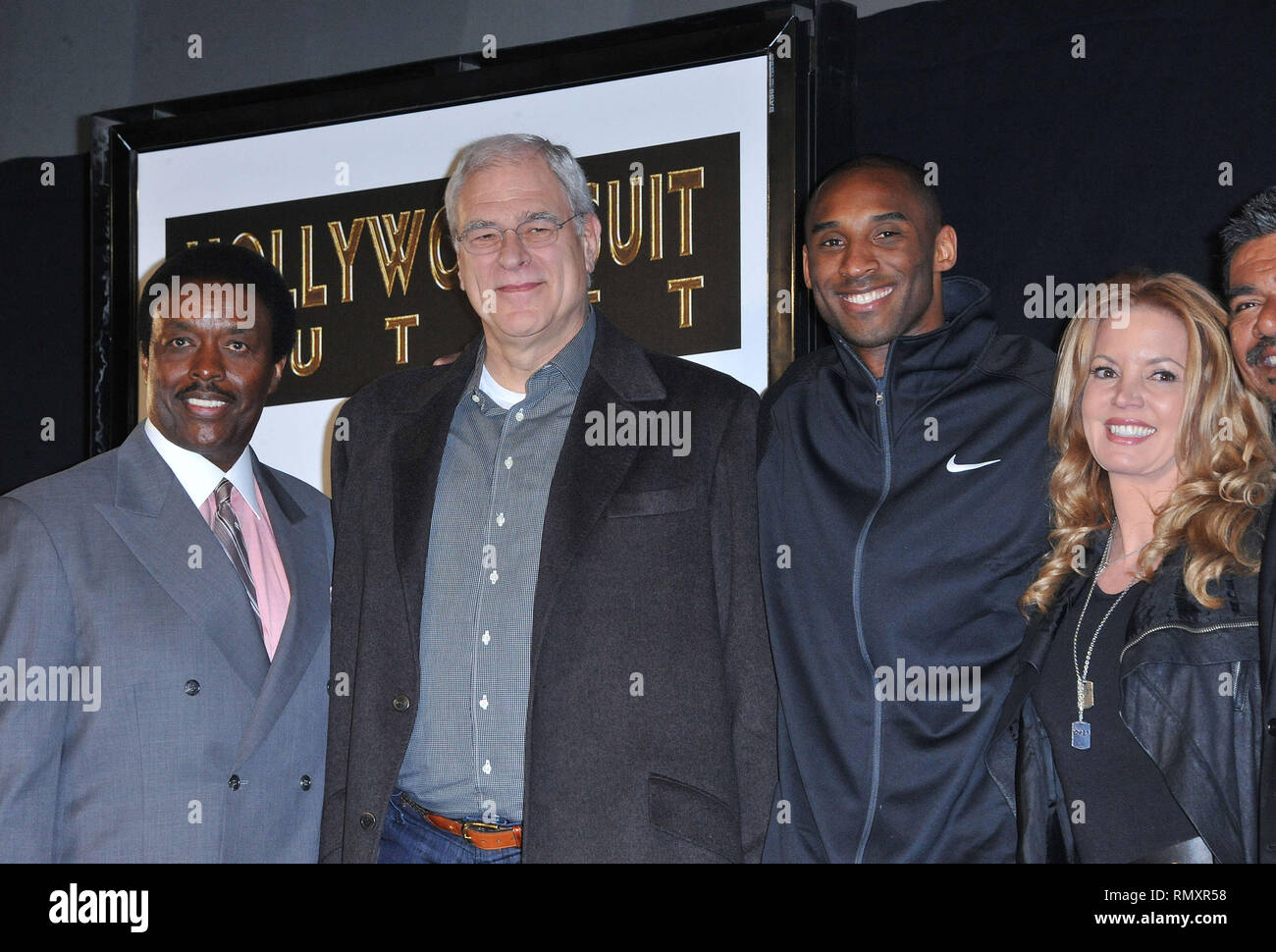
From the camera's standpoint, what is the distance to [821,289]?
2.64m

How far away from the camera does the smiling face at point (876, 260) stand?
2588 mm

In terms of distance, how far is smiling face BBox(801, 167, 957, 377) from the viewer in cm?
259

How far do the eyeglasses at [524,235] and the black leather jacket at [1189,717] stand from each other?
1.15 meters

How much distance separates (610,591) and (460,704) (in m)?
0.33

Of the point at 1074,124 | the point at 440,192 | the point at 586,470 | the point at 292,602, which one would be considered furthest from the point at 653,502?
the point at 440,192

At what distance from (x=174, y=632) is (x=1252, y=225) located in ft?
6.51

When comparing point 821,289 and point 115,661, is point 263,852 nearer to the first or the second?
point 115,661

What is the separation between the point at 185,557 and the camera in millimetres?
2637

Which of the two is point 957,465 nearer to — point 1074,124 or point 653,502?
point 653,502

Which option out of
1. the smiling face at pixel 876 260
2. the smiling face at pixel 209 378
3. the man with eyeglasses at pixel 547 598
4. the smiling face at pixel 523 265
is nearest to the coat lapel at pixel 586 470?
the man with eyeglasses at pixel 547 598

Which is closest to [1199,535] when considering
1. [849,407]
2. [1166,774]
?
[1166,774]

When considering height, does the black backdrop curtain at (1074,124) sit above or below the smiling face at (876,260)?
above

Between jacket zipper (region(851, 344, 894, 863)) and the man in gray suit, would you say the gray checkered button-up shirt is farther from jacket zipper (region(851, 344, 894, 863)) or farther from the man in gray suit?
jacket zipper (region(851, 344, 894, 863))

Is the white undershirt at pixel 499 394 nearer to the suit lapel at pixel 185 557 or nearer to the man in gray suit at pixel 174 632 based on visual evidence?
the man in gray suit at pixel 174 632
